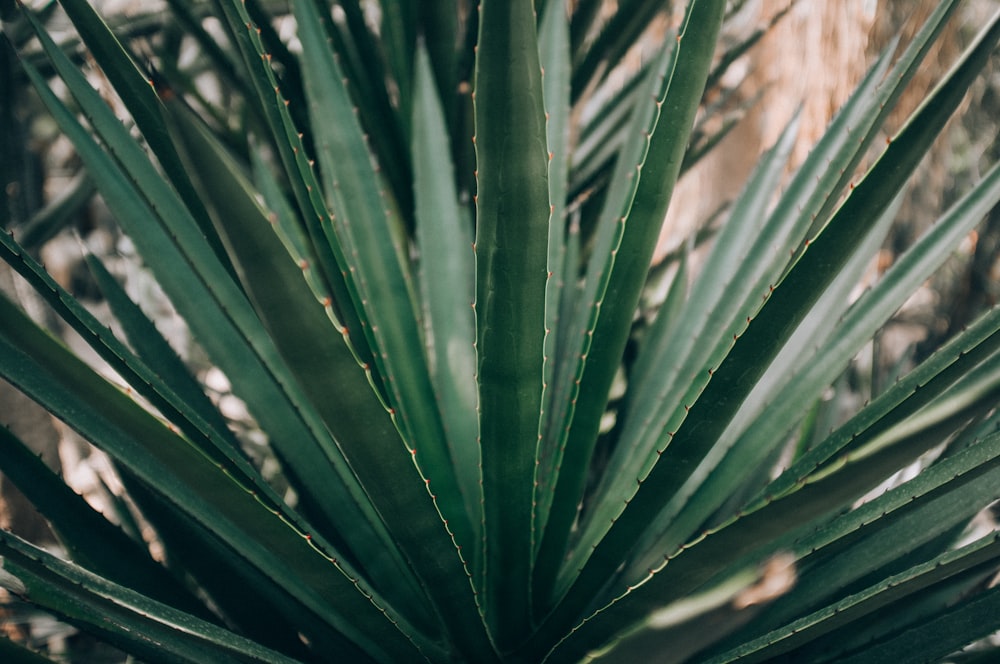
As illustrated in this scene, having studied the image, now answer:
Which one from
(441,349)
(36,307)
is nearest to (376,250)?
(441,349)

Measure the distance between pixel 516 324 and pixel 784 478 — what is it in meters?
0.29

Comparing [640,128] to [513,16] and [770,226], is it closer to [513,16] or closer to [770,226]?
[770,226]

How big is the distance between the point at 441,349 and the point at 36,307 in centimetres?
79

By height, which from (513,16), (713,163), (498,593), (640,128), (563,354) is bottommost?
(498,593)

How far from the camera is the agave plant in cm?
46

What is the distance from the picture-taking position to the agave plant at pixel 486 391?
46cm

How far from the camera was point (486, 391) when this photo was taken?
1.71 ft

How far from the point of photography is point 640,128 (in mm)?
874

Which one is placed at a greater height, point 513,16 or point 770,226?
point 770,226

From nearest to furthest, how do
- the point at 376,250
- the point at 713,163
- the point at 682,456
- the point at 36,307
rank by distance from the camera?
the point at 682,456
the point at 376,250
the point at 36,307
the point at 713,163

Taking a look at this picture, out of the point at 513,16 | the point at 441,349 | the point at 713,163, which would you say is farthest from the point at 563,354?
the point at 713,163

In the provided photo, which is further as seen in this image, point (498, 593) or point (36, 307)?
point (36, 307)

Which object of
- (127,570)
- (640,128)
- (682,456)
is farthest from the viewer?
(640,128)

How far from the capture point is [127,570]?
63 cm
